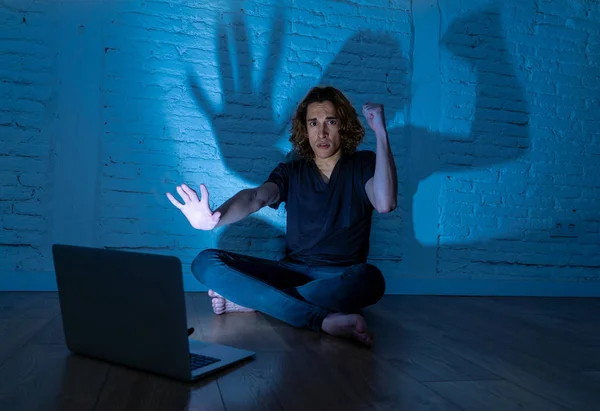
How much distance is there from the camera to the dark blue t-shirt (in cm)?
256

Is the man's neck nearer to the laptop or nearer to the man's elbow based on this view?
the man's elbow

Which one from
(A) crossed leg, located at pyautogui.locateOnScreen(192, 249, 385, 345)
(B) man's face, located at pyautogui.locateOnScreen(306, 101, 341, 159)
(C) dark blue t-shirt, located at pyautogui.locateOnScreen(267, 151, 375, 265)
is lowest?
(A) crossed leg, located at pyautogui.locateOnScreen(192, 249, 385, 345)

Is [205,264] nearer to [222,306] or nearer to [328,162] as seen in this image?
[222,306]

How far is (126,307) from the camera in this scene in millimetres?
1446

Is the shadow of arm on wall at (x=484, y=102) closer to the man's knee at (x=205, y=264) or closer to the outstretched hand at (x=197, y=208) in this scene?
the man's knee at (x=205, y=264)

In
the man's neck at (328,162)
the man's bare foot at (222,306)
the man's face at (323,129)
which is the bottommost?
the man's bare foot at (222,306)

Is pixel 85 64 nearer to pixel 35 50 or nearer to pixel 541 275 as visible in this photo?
pixel 35 50

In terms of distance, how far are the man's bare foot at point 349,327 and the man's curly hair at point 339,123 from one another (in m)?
1.01

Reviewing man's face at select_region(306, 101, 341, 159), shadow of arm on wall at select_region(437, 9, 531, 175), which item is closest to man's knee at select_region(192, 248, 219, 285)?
man's face at select_region(306, 101, 341, 159)

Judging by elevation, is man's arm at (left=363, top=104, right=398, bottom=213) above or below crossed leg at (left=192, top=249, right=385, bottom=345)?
above

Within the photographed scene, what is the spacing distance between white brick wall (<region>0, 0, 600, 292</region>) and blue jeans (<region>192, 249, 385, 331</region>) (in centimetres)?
75

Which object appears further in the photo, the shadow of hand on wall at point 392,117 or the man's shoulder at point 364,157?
the shadow of hand on wall at point 392,117

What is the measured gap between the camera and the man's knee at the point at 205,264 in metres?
2.37

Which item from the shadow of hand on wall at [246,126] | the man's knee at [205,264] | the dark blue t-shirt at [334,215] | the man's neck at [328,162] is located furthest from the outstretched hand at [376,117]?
the shadow of hand on wall at [246,126]
